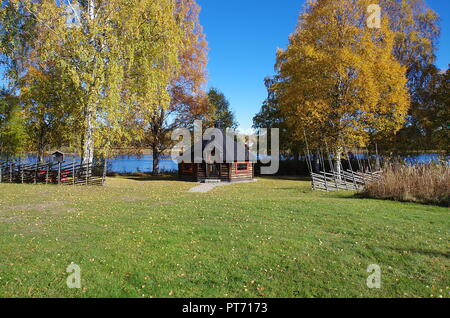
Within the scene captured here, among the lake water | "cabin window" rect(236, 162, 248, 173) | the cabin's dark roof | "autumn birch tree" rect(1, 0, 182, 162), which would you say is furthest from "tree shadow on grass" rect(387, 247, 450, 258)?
"cabin window" rect(236, 162, 248, 173)

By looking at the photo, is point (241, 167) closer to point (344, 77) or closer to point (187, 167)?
point (187, 167)

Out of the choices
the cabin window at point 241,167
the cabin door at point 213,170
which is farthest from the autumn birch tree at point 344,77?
the cabin door at point 213,170

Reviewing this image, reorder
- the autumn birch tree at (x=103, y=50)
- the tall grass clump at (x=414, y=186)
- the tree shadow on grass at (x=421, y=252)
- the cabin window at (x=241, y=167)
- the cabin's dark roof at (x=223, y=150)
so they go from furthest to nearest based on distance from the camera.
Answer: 1. the cabin window at (x=241, y=167)
2. the cabin's dark roof at (x=223, y=150)
3. the autumn birch tree at (x=103, y=50)
4. the tall grass clump at (x=414, y=186)
5. the tree shadow on grass at (x=421, y=252)

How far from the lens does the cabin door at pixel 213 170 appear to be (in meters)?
24.7

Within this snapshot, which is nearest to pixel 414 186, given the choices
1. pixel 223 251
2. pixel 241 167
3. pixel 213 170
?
pixel 223 251

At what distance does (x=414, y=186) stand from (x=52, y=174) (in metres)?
19.5

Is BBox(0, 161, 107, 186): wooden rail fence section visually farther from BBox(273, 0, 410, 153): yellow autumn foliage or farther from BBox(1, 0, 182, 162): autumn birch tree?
BBox(273, 0, 410, 153): yellow autumn foliage

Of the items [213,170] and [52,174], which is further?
[213,170]

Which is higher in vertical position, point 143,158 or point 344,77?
point 344,77

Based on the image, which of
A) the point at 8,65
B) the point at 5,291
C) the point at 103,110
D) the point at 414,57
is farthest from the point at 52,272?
the point at 414,57

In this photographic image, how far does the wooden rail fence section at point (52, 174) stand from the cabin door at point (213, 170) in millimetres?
8878

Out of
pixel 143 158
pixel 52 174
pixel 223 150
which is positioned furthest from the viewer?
pixel 143 158

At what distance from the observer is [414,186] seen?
11336 millimetres

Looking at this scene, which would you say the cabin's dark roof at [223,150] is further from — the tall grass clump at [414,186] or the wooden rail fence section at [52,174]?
the tall grass clump at [414,186]
